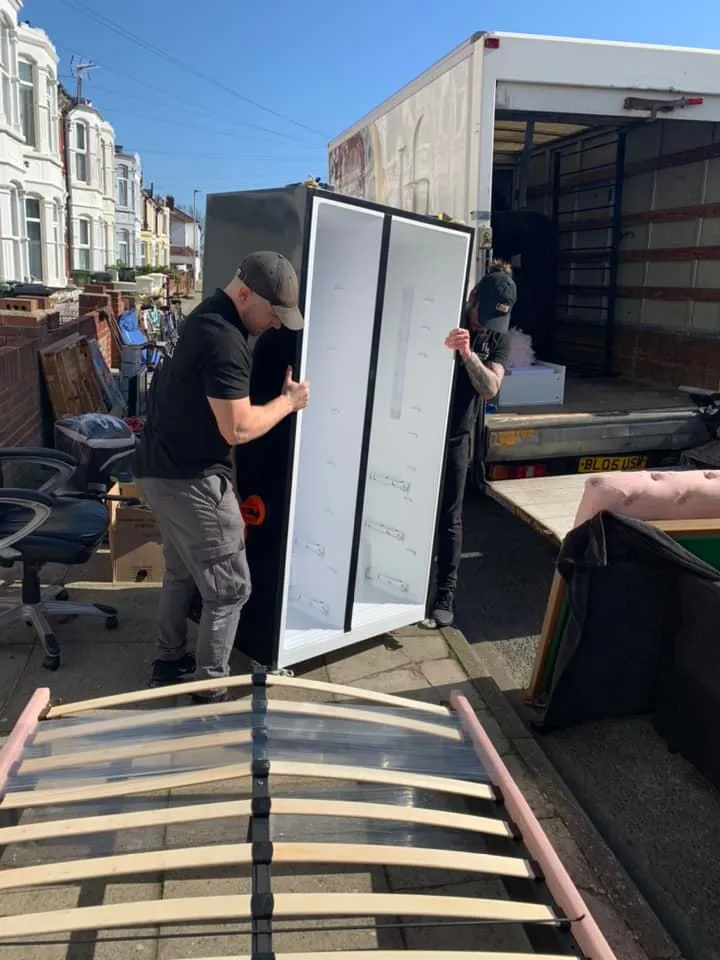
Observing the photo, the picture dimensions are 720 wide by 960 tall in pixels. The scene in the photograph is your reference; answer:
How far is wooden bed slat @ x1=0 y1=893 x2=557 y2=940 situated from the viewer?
1806 mm

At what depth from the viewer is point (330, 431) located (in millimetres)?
3766

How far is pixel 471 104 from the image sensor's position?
4.72 m

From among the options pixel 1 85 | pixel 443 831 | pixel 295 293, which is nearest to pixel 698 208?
pixel 295 293

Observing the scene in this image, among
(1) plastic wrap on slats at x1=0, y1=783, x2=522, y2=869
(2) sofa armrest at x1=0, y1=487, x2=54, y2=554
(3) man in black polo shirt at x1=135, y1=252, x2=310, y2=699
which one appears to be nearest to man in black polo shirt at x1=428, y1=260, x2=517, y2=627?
(3) man in black polo shirt at x1=135, y1=252, x2=310, y2=699

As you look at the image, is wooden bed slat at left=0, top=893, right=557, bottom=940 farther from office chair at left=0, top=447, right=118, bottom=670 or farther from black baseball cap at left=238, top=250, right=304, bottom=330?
black baseball cap at left=238, top=250, right=304, bottom=330

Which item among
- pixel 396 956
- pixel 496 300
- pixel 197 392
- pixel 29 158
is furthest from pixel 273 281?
pixel 29 158

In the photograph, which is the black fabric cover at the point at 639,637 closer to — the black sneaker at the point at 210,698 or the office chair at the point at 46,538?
the black sneaker at the point at 210,698

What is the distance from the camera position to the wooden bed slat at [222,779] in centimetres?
233

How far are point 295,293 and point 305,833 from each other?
187cm

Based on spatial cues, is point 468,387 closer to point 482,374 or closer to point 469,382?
point 469,382

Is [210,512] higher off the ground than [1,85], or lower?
lower

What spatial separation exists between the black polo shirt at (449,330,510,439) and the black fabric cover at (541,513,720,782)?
3.85ft

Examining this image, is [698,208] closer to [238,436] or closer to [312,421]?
[312,421]

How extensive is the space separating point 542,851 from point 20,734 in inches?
65.8
